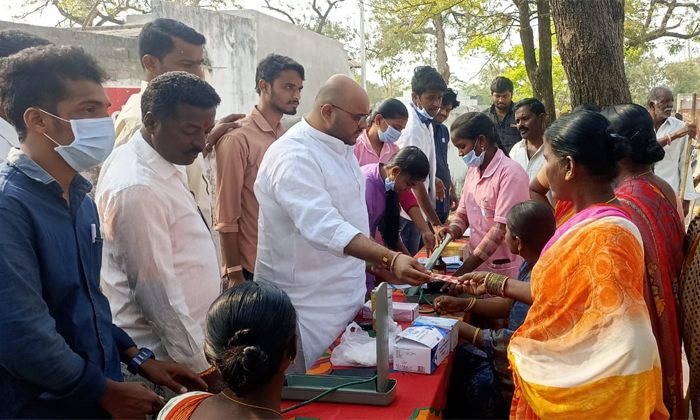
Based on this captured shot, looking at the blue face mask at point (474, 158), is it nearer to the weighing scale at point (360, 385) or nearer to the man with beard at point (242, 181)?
the man with beard at point (242, 181)

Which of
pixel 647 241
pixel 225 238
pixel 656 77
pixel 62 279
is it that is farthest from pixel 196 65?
pixel 656 77

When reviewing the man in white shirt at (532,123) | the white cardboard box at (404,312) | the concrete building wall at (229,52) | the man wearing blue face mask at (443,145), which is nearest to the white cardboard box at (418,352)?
the white cardboard box at (404,312)

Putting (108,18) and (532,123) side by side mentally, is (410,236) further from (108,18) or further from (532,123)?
(108,18)

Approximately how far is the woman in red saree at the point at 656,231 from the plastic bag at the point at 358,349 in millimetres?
1098

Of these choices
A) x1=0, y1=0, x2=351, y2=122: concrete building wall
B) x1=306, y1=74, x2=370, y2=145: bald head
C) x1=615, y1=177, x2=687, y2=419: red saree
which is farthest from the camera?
x1=0, y1=0, x2=351, y2=122: concrete building wall

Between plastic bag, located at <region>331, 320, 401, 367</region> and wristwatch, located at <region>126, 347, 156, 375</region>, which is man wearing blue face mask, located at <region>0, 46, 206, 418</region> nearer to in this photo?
wristwatch, located at <region>126, 347, 156, 375</region>

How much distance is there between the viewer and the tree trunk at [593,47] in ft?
14.8

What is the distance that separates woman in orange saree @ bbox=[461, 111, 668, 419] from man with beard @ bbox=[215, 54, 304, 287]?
1898 mm

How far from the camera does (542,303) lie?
6.48ft

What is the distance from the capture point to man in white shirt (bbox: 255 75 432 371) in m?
2.43

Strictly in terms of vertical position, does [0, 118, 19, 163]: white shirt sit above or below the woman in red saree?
above

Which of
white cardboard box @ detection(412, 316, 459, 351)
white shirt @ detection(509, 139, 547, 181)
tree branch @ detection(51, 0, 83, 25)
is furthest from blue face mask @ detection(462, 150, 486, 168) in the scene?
tree branch @ detection(51, 0, 83, 25)

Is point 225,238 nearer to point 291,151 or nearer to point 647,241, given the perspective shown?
point 291,151

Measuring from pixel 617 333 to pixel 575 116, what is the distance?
781mm
